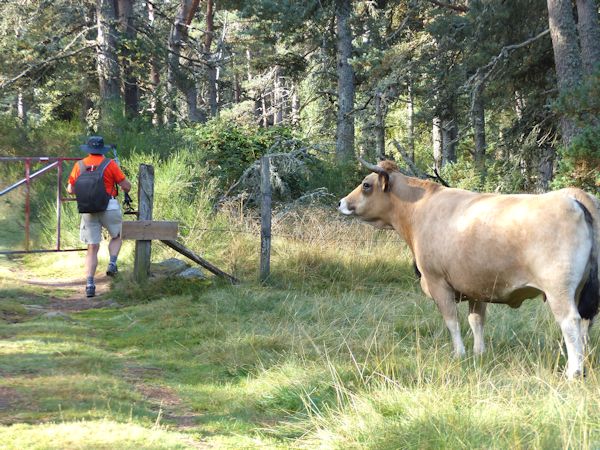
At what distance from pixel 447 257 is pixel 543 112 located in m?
12.4

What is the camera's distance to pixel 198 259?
10.5m

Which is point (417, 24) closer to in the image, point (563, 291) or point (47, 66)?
point (47, 66)

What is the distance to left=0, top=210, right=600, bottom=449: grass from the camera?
4508mm

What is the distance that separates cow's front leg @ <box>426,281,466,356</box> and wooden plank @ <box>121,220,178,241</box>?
14.8ft

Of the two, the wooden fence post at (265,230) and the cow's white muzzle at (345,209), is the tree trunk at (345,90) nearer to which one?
the wooden fence post at (265,230)

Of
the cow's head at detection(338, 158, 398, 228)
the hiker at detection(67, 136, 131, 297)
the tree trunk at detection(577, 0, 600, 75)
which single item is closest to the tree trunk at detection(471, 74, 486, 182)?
the tree trunk at detection(577, 0, 600, 75)

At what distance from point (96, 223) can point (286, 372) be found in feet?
17.2

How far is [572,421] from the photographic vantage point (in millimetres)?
4207

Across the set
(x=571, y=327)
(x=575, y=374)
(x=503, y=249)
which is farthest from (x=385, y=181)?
(x=575, y=374)

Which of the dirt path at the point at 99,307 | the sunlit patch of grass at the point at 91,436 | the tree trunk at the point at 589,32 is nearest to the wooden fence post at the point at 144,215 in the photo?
the dirt path at the point at 99,307

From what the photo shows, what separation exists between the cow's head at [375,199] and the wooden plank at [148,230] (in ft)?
10.3

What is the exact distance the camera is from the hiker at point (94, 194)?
10.1 m

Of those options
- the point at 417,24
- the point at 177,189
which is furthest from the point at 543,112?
the point at 417,24

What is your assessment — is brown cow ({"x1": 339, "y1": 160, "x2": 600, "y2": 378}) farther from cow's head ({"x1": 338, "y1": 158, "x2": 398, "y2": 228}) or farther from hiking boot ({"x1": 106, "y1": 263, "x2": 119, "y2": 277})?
hiking boot ({"x1": 106, "y1": 263, "x2": 119, "y2": 277})
